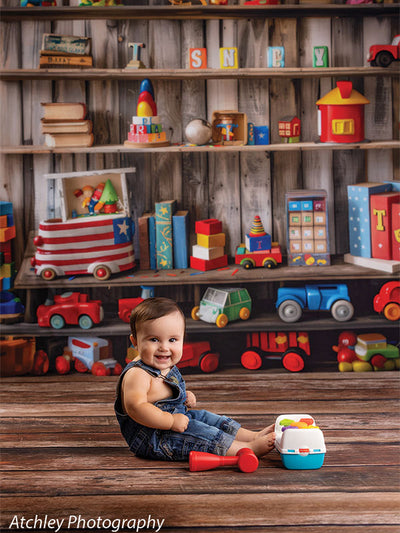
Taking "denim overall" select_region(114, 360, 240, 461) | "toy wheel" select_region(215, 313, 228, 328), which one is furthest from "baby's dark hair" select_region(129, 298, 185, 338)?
"toy wheel" select_region(215, 313, 228, 328)

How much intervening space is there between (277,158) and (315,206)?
345mm

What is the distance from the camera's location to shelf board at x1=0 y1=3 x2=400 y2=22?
3.39 meters

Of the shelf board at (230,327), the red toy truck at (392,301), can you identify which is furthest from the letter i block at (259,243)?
the red toy truck at (392,301)

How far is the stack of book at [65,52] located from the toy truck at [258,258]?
3.73 ft

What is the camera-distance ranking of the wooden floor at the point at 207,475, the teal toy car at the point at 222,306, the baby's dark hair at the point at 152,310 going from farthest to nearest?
the teal toy car at the point at 222,306
the baby's dark hair at the point at 152,310
the wooden floor at the point at 207,475

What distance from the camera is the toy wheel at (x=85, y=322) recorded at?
3525 millimetres

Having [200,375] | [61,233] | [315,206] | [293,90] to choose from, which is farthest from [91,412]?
[293,90]

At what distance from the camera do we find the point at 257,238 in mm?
3592

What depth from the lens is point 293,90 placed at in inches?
144

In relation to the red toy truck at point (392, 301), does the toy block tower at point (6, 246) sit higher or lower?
higher

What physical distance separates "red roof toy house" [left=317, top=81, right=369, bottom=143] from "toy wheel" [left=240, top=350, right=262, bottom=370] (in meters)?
1.06

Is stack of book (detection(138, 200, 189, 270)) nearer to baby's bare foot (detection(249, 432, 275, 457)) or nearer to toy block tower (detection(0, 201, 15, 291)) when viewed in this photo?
toy block tower (detection(0, 201, 15, 291))

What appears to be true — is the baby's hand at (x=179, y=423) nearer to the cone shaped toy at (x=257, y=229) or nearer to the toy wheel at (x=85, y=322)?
the toy wheel at (x=85, y=322)

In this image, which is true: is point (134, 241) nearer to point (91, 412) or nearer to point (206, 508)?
point (91, 412)
